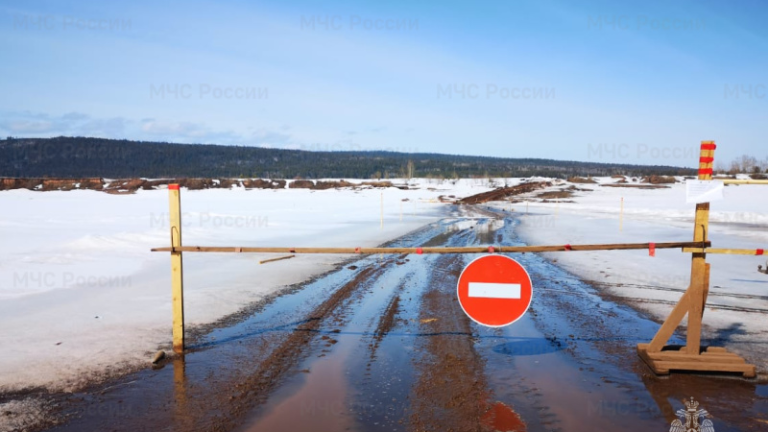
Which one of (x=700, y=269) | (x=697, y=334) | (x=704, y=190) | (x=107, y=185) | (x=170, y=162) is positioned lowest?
(x=697, y=334)

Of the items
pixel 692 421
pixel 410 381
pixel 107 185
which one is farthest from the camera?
pixel 107 185

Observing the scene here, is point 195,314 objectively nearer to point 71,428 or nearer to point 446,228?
point 71,428

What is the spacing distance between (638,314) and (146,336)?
7.52 metres

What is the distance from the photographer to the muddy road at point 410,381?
4445 mm

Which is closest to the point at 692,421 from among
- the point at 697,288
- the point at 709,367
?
the point at 709,367

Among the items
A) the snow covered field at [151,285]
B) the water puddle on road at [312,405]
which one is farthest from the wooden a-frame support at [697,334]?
→ the water puddle on road at [312,405]

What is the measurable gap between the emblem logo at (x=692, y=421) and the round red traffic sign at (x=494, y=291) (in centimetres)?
179

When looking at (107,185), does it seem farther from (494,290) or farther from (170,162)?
(170,162)

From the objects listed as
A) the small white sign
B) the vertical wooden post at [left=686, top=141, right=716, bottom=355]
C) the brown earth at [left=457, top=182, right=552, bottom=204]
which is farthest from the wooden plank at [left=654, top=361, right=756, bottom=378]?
the brown earth at [left=457, top=182, right=552, bottom=204]

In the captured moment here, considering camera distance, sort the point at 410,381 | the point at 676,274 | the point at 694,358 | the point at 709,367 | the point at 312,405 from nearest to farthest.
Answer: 1. the point at 312,405
2. the point at 410,381
3. the point at 709,367
4. the point at 694,358
5. the point at 676,274

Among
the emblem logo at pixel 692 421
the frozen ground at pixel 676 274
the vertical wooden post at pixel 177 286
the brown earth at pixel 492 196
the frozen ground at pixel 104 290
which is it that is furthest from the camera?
the brown earth at pixel 492 196

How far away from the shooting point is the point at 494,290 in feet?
19.1

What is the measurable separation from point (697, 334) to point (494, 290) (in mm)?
2346

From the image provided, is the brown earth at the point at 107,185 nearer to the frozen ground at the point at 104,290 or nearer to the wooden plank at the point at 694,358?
the frozen ground at the point at 104,290
